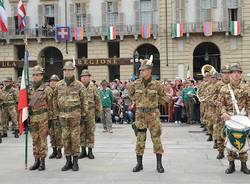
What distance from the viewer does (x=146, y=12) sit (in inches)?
1548

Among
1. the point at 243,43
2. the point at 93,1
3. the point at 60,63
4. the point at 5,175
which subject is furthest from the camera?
the point at 60,63

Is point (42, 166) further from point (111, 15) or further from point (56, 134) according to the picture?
point (111, 15)

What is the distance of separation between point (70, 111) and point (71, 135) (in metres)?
0.49

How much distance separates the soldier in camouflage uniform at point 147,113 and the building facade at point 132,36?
2659 cm

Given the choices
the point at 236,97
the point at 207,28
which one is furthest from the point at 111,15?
the point at 236,97

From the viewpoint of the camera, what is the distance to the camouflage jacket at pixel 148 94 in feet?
31.2

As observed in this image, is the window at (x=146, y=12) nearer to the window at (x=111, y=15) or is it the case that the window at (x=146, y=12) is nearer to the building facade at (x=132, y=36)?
the building facade at (x=132, y=36)

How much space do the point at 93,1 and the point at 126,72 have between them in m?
6.63

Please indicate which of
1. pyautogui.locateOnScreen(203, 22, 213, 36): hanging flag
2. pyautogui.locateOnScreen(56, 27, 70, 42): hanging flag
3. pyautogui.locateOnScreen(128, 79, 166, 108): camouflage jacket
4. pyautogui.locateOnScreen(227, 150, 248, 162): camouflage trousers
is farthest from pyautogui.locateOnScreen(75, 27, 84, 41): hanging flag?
pyautogui.locateOnScreen(227, 150, 248, 162): camouflage trousers

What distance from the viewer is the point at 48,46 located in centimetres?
4125

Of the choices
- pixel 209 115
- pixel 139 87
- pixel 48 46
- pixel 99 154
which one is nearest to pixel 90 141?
pixel 99 154

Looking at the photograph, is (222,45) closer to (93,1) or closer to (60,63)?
(93,1)

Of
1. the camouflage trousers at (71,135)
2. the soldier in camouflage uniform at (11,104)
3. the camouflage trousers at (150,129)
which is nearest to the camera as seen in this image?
the camouflage trousers at (150,129)

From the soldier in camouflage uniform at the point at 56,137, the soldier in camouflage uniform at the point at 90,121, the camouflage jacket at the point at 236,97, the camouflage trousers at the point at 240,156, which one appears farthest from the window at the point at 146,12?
the camouflage trousers at the point at 240,156
